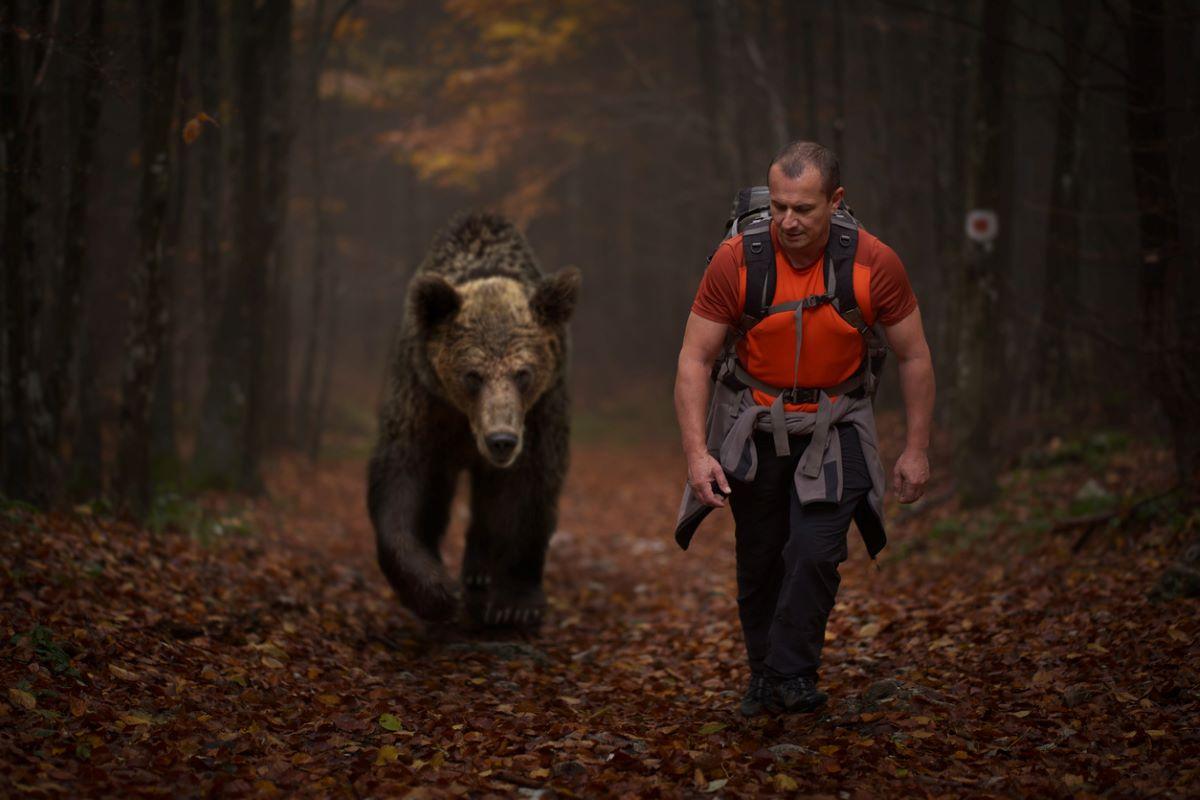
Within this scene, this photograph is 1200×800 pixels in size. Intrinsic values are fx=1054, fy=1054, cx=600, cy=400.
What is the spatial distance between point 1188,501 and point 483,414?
4981 mm

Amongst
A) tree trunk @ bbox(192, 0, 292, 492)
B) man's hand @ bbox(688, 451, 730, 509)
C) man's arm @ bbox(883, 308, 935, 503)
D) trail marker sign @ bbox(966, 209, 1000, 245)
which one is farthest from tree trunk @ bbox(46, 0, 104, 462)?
trail marker sign @ bbox(966, 209, 1000, 245)

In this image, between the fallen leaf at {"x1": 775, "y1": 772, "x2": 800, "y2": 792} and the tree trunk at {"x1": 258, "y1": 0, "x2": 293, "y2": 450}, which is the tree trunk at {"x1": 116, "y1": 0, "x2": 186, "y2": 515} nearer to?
the tree trunk at {"x1": 258, "y1": 0, "x2": 293, "y2": 450}

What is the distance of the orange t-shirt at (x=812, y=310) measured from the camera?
468 centimetres

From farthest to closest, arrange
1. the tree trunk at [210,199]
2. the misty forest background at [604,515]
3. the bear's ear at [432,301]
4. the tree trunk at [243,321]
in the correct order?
the tree trunk at [210,199] → the tree trunk at [243,321] → the bear's ear at [432,301] → the misty forest background at [604,515]

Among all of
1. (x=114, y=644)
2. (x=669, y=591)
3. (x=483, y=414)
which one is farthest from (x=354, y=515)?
(x=114, y=644)

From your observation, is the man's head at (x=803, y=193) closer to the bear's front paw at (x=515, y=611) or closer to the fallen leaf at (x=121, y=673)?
the fallen leaf at (x=121, y=673)

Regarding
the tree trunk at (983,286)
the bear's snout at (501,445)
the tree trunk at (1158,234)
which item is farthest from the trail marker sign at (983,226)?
the bear's snout at (501,445)

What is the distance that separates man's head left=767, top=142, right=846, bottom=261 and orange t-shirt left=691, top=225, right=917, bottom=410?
17 centimetres

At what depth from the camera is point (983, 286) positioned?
10.2 meters

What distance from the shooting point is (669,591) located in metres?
9.52

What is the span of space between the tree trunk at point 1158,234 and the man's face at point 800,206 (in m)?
4.33

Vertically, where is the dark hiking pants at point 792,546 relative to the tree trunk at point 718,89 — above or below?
below

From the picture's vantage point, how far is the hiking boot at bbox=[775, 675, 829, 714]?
4.84m

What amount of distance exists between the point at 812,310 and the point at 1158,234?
4.80 m
